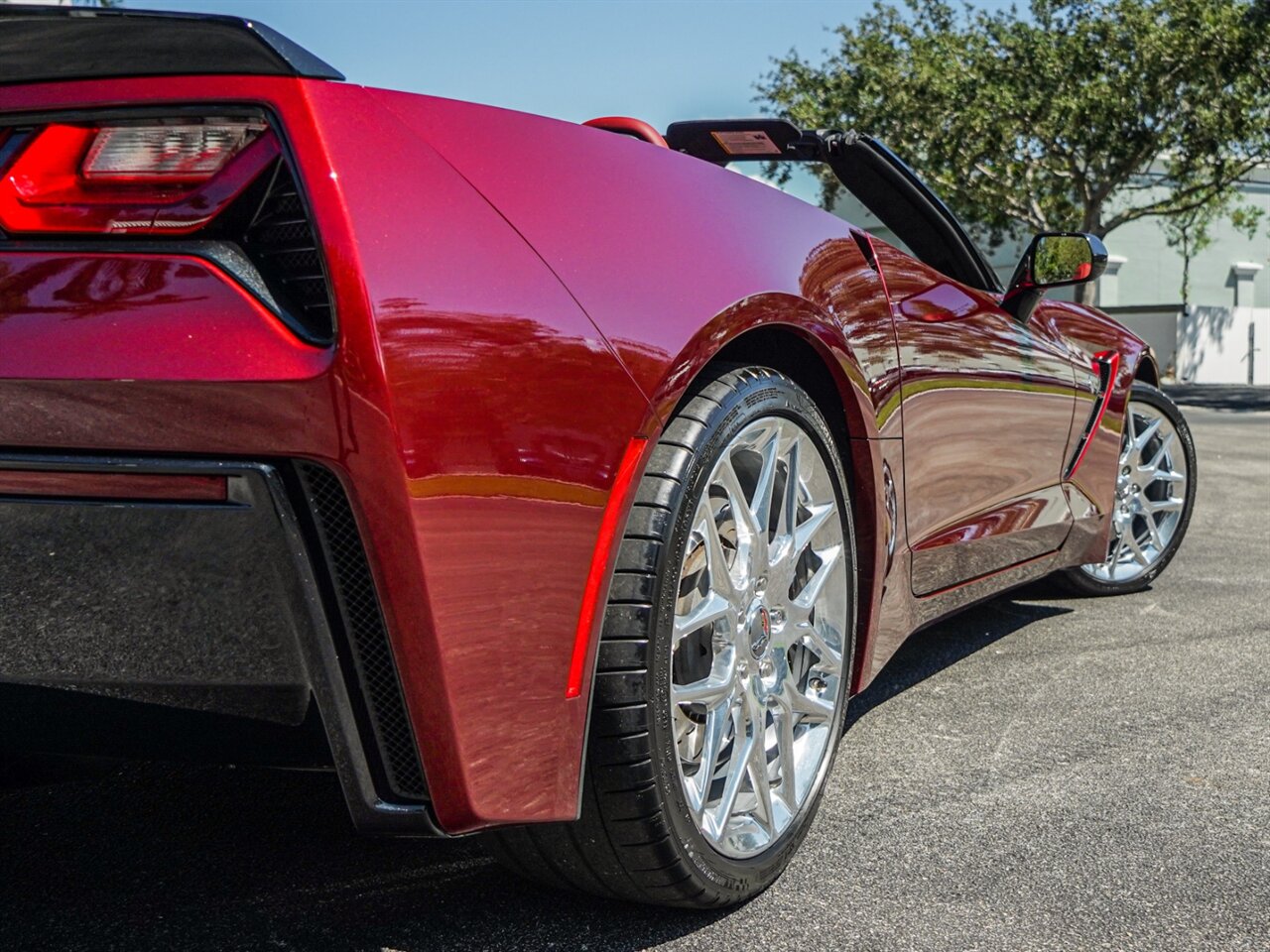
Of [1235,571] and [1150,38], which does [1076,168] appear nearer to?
[1150,38]

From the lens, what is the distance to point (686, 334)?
1.88 m

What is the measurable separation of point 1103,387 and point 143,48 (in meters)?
3.21

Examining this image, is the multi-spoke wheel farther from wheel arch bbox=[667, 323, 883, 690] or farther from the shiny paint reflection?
the shiny paint reflection

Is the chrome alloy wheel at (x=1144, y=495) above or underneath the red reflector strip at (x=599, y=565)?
underneath

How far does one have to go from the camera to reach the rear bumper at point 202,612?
4.77ft

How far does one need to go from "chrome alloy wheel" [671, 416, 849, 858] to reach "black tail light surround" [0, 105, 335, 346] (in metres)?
0.73

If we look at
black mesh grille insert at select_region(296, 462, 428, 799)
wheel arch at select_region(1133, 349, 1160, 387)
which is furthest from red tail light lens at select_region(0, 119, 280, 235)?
wheel arch at select_region(1133, 349, 1160, 387)

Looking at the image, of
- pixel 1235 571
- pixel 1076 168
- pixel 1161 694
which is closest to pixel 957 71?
pixel 1076 168

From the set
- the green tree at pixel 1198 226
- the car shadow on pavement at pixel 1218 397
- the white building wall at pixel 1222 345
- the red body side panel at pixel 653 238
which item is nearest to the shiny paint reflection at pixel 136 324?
the red body side panel at pixel 653 238

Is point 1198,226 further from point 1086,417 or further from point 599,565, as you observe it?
point 599,565

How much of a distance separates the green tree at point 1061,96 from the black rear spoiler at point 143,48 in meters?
24.2

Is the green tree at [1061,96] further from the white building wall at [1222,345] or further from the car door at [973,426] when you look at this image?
the car door at [973,426]

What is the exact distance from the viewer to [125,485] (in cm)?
145

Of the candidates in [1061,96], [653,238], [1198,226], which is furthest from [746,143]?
[1198,226]
